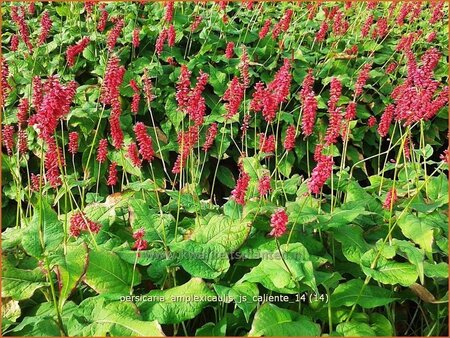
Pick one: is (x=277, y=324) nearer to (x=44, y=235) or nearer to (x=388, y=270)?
(x=388, y=270)

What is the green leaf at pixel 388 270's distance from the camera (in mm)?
2092

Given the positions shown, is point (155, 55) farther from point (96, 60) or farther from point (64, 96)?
point (64, 96)

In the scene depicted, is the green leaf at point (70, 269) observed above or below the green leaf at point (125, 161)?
above

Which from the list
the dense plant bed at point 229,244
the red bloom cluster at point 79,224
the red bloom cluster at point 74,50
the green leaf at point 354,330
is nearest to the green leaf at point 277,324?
the dense plant bed at point 229,244

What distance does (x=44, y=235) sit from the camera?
2182mm

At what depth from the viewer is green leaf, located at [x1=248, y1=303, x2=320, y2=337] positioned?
6.21ft

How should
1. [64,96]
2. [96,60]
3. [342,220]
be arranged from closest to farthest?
1. [64,96]
2. [342,220]
3. [96,60]

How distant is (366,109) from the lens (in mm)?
4492

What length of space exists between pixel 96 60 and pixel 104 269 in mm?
2451

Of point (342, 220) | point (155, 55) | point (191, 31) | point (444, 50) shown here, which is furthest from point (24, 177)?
point (444, 50)

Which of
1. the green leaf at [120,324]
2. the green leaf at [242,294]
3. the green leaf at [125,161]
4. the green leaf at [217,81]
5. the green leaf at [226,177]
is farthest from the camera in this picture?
the green leaf at [217,81]

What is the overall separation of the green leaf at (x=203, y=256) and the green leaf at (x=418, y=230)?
29.4 inches

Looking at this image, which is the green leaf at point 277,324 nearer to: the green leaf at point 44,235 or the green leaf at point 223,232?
the green leaf at point 223,232

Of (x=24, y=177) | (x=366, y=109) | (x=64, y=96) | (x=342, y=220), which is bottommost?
(x=24, y=177)
